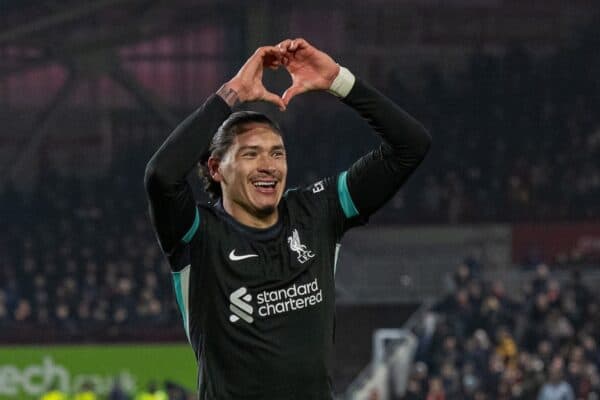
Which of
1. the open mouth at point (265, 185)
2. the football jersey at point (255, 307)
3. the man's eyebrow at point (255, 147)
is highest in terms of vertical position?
the man's eyebrow at point (255, 147)

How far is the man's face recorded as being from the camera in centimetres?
352

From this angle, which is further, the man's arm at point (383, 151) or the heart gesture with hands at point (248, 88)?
the man's arm at point (383, 151)

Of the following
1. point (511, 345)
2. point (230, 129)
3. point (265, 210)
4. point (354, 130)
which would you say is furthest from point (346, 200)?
point (354, 130)

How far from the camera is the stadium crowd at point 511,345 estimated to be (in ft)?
48.6

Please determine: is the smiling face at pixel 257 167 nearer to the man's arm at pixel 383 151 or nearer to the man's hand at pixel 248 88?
the man's hand at pixel 248 88

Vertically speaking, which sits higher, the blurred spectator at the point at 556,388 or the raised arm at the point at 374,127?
the raised arm at the point at 374,127

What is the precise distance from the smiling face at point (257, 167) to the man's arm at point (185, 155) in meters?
0.08

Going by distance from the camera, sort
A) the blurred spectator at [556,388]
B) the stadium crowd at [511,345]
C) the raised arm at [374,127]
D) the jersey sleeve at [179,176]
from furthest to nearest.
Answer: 1. the stadium crowd at [511,345]
2. the blurred spectator at [556,388]
3. the raised arm at [374,127]
4. the jersey sleeve at [179,176]

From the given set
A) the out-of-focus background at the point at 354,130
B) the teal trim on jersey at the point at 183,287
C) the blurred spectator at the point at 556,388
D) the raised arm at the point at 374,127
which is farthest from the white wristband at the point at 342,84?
the out-of-focus background at the point at 354,130

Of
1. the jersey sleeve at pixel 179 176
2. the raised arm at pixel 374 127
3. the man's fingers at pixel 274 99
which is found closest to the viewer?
the jersey sleeve at pixel 179 176

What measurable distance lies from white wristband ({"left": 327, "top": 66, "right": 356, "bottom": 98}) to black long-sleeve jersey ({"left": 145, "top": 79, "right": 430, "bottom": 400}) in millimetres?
18

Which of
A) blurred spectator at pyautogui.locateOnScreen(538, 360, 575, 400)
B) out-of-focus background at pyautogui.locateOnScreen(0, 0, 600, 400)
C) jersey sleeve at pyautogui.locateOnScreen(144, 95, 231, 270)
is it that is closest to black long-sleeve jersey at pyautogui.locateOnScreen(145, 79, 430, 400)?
jersey sleeve at pyautogui.locateOnScreen(144, 95, 231, 270)

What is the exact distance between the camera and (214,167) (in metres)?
3.65

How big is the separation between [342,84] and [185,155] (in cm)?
49
